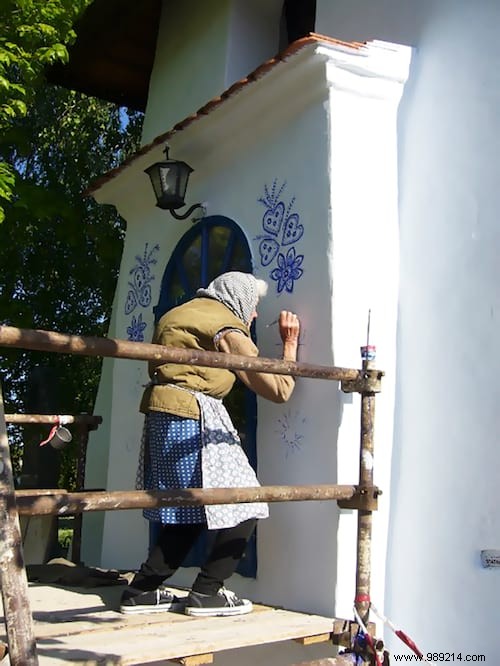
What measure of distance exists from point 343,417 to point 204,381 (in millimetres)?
649

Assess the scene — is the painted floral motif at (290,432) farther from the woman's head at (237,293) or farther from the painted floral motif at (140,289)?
the painted floral motif at (140,289)

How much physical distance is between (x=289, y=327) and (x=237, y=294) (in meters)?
0.29

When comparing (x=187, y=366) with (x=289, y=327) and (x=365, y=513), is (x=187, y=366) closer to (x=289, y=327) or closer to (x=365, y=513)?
(x=289, y=327)

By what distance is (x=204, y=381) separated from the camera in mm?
3873

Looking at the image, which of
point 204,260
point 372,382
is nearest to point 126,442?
point 204,260

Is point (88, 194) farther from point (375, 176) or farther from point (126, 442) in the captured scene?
point (375, 176)

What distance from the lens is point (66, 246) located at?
10.4 metres

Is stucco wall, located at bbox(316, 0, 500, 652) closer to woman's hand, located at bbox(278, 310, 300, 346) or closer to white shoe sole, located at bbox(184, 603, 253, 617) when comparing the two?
woman's hand, located at bbox(278, 310, 300, 346)

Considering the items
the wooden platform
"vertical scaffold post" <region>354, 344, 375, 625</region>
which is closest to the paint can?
"vertical scaffold post" <region>354, 344, 375, 625</region>

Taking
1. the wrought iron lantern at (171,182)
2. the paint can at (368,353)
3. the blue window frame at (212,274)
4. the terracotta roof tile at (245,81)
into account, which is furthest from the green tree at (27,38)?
the paint can at (368,353)

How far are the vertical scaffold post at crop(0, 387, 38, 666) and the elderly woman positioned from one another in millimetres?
1650

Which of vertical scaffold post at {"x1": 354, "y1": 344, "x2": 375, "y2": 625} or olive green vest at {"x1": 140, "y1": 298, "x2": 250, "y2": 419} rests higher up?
olive green vest at {"x1": 140, "y1": 298, "x2": 250, "y2": 419}

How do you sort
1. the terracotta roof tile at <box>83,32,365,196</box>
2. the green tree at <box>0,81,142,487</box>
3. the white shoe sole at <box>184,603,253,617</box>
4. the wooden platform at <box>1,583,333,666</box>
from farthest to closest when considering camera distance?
1. the green tree at <box>0,81,142,487</box>
2. the terracotta roof tile at <box>83,32,365,196</box>
3. the white shoe sole at <box>184,603,253,617</box>
4. the wooden platform at <box>1,583,333,666</box>

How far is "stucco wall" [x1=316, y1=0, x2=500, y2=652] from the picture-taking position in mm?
3756
